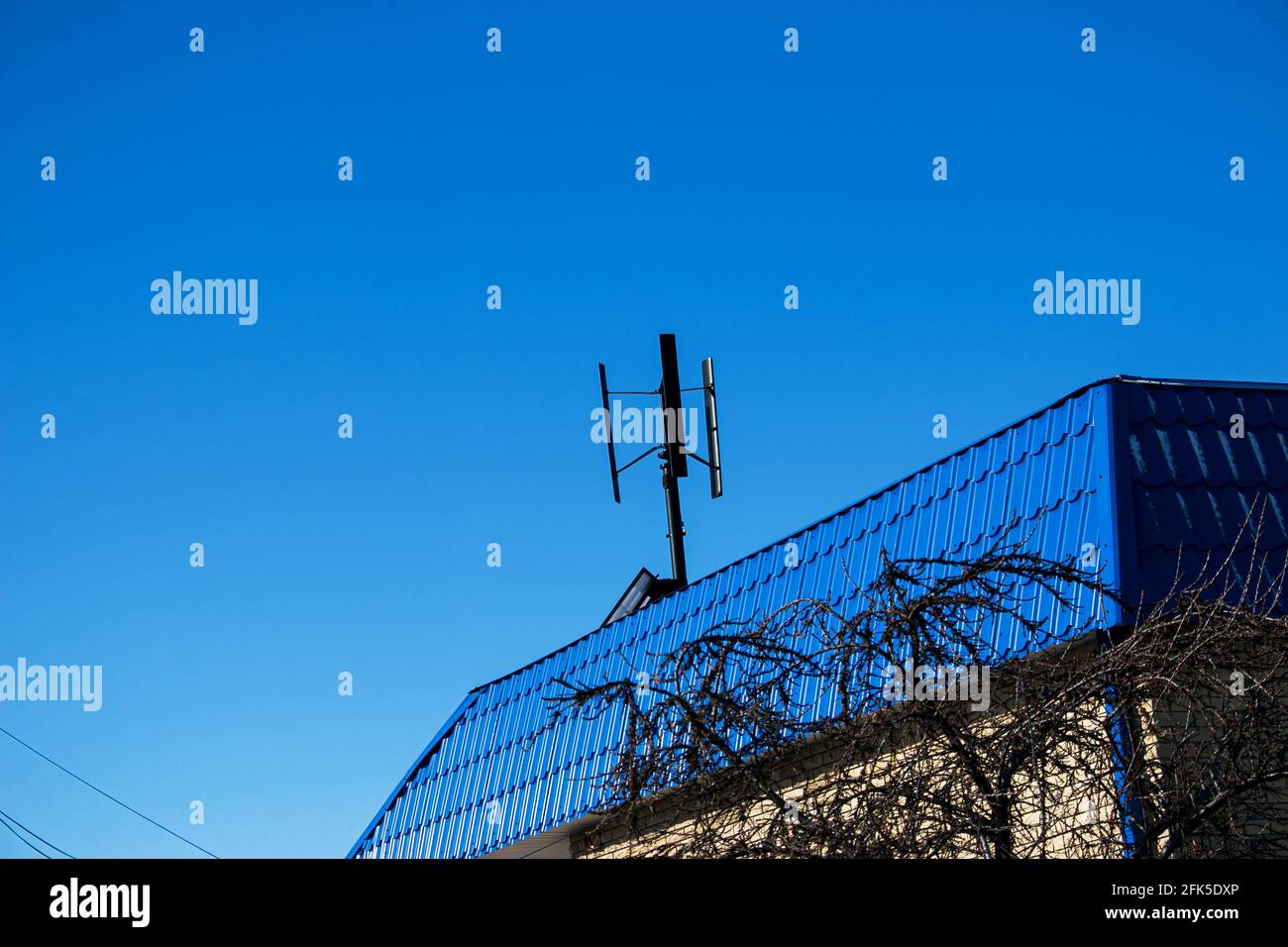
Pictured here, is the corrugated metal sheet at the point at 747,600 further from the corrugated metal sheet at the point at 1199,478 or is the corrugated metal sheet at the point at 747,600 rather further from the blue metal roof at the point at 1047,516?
the corrugated metal sheet at the point at 1199,478

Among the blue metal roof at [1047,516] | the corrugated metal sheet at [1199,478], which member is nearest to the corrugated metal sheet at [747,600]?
the blue metal roof at [1047,516]

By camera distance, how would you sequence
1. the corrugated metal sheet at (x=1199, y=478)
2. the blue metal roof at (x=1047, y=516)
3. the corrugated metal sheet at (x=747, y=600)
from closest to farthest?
the corrugated metal sheet at (x=1199, y=478) < the blue metal roof at (x=1047, y=516) < the corrugated metal sheet at (x=747, y=600)

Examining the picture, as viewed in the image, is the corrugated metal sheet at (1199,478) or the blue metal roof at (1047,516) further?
the blue metal roof at (1047,516)

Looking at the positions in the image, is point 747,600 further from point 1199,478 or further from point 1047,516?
point 1199,478

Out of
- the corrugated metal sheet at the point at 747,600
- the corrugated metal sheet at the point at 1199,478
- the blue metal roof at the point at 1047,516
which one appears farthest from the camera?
the corrugated metal sheet at the point at 747,600

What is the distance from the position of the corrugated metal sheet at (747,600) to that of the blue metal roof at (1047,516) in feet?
0.05

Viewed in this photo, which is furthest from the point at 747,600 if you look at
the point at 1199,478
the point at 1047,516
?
the point at 1199,478

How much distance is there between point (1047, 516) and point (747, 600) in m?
4.01

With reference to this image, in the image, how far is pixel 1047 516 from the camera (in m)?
11.1

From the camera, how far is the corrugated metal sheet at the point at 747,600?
35.8 feet

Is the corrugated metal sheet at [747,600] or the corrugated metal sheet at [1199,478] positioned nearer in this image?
the corrugated metal sheet at [1199,478]

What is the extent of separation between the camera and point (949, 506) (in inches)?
482
